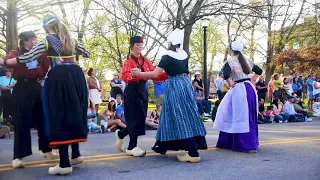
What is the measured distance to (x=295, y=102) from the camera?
1700cm

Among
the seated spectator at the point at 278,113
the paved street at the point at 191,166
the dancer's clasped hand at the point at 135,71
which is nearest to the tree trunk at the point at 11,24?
the paved street at the point at 191,166

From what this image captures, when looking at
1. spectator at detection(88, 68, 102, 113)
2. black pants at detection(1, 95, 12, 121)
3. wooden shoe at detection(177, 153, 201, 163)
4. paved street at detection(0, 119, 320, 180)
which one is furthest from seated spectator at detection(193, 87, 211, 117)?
wooden shoe at detection(177, 153, 201, 163)

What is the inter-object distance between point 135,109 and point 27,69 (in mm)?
1710

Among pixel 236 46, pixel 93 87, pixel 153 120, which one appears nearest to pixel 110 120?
pixel 153 120

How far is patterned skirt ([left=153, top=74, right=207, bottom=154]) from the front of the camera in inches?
251

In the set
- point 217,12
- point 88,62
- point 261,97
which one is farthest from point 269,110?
point 88,62

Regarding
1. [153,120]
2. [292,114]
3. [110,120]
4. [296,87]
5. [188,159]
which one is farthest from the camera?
[296,87]

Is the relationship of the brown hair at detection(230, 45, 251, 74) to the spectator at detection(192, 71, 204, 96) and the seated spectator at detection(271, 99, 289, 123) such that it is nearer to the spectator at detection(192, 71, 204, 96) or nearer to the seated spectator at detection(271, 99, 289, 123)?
the seated spectator at detection(271, 99, 289, 123)

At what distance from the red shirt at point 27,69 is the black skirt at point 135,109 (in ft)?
4.38

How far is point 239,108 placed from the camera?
7391 mm

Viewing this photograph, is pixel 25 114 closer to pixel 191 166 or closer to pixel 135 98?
pixel 135 98

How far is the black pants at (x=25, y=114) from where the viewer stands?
19.6 feet

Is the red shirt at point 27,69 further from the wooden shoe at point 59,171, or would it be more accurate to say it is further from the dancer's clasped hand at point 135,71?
the wooden shoe at point 59,171

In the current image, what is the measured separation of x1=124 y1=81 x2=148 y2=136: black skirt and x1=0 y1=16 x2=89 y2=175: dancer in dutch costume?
3.73 ft
